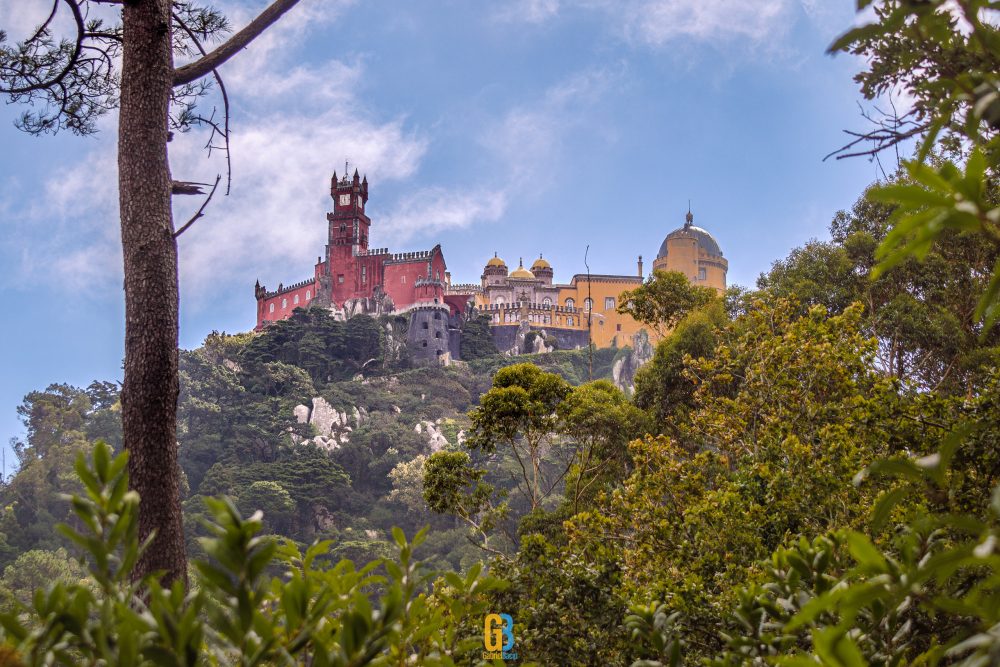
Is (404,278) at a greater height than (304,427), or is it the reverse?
(404,278)

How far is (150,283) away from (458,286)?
47.5m

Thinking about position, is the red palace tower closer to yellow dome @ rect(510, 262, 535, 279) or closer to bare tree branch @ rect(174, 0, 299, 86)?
yellow dome @ rect(510, 262, 535, 279)

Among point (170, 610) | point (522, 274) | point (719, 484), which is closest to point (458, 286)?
point (522, 274)

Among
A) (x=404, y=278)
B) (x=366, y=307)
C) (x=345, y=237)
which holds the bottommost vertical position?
(x=366, y=307)

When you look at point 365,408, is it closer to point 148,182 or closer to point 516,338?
point 516,338

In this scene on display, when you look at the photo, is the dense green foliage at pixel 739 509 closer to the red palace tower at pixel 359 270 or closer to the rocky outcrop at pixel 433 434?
the rocky outcrop at pixel 433 434

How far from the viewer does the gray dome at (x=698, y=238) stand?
50594 mm

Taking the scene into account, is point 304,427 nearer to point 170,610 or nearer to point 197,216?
point 197,216

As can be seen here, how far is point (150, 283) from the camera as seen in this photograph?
11.9 feet

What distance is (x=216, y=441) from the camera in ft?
123

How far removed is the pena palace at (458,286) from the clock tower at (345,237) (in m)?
0.06

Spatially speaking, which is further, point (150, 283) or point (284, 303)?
point (284, 303)

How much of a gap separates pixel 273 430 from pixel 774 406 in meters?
34.0

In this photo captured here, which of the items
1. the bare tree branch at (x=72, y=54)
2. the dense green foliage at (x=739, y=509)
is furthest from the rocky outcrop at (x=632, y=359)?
the bare tree branch at (x=72, y=54)
